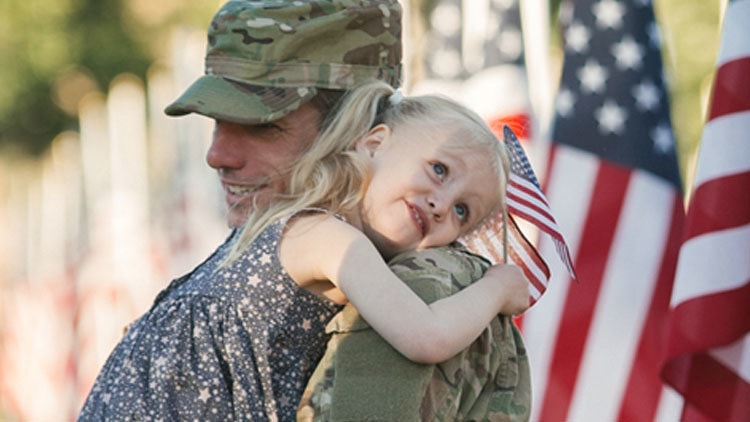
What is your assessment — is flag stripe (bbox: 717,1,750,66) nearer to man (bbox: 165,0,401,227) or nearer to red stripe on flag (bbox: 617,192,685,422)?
man (bbox: 165,0,401,227)

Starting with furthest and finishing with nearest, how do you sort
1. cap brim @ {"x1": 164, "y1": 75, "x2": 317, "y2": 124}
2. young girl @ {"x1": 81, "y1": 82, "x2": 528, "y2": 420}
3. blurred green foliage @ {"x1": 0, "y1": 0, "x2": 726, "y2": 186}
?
blurred green foliage @ {"x1": 0, "y1": 0, "x2": 726, "y2": 186} → cap brim @ {"x1": 164, "y1": 75, "x2": 317, "y2": 124} → young girl @ {"x1": 81, "y1": 82, "x2": 528, "y2": 420}

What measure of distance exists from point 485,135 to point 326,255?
0.49 metres

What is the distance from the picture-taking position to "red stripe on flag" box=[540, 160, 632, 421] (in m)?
5.49

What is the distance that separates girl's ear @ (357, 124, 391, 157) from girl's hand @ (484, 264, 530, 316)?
0.36m

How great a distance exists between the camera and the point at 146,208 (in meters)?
13.9

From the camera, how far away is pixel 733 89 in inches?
137

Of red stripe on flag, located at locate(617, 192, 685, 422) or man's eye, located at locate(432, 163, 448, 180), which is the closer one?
man's eye, located at locate(432, 163, 448, 180)

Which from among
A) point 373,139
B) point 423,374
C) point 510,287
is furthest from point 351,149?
point 423,374

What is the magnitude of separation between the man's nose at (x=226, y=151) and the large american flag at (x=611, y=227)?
2.47 m

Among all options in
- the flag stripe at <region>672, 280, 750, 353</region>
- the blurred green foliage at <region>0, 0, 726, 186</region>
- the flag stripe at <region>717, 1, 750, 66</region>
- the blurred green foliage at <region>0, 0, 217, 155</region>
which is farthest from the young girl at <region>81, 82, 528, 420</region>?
the blurred green foliage at <region>0, 0, 217, 155</region>

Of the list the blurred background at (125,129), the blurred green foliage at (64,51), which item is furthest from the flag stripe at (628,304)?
the blurred green foliage at (64,51)

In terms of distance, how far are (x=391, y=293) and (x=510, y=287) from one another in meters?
0.35

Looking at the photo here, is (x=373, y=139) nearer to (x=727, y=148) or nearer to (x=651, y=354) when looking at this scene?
(x=727, y=148)

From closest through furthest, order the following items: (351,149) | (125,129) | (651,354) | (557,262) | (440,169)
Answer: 1. (440,169)
2. (351,149)
3. (651,354)
4. (557,262)
5. (125,129)
